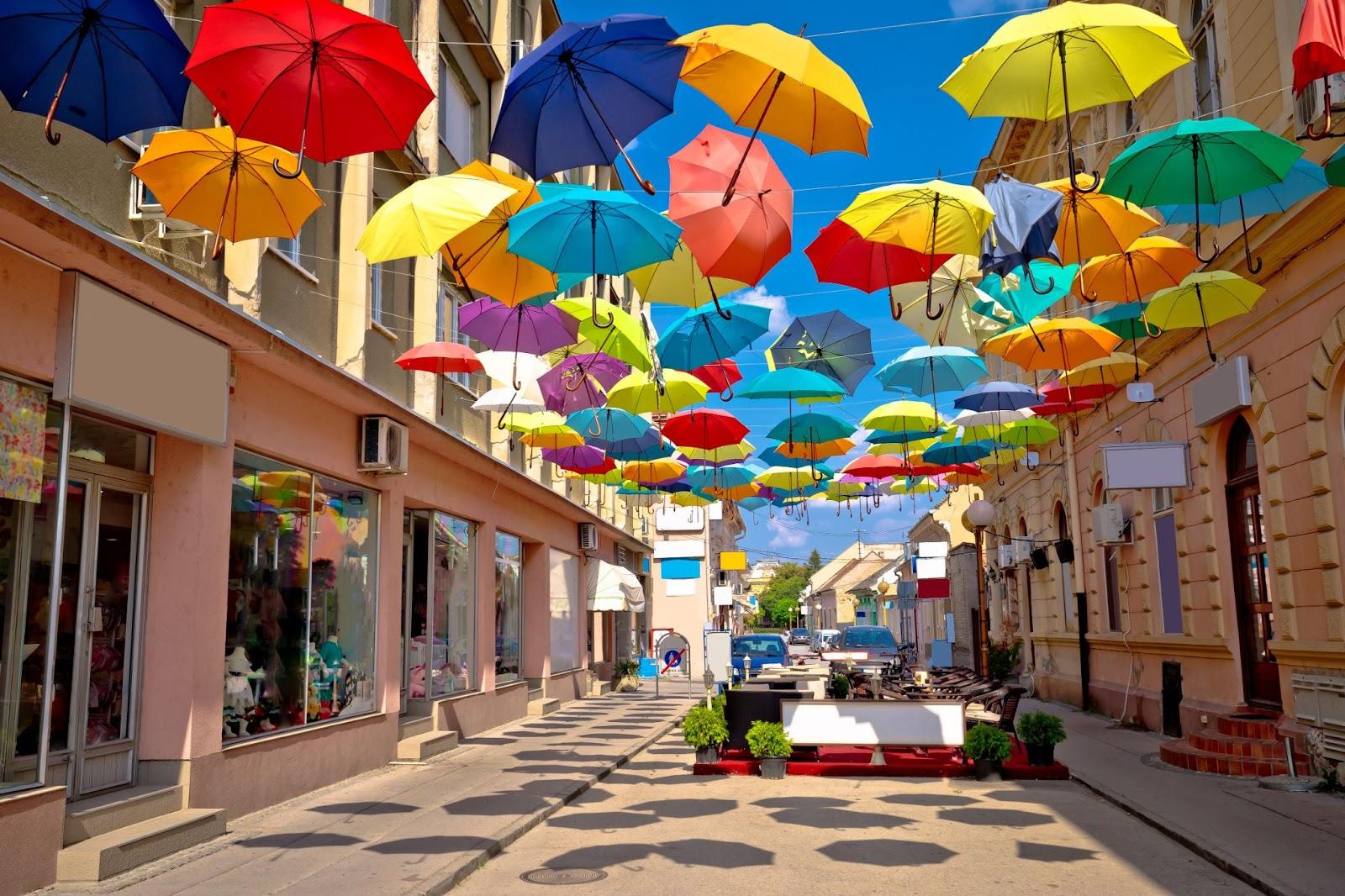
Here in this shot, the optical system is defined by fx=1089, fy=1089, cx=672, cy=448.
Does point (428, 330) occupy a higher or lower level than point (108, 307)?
higher

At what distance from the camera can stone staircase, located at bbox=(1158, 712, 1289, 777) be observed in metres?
13.0

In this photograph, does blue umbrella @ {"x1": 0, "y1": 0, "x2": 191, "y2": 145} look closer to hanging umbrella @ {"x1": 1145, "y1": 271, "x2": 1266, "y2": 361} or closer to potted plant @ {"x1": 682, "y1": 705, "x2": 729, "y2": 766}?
potted plant @ {"x1": 682, "y1": 705, "x2": 729, "y2": 766}

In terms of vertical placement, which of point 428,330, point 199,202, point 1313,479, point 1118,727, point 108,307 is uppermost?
point 428,330

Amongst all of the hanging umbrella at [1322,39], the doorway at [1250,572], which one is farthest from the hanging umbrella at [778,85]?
the doorway at [1250,572]

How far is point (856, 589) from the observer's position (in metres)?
95.9

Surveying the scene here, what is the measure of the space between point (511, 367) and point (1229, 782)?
32.4 feet

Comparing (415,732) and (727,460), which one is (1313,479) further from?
(415,732)

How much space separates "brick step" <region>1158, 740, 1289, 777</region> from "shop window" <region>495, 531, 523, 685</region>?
12028mm

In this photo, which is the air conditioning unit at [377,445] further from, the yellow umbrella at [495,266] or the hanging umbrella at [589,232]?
the hanging umbrella at [589,232]

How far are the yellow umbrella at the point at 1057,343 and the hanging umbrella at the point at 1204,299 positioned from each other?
1.03 m

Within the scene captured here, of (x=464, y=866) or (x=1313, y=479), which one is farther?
(x=1313, y=479)

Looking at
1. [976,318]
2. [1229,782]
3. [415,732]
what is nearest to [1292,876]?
[1229,782]

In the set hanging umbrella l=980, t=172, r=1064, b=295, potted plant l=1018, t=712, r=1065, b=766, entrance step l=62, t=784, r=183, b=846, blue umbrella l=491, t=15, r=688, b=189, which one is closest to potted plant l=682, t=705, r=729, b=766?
A: potted plant l=1018, t=712, r=1065, b=766

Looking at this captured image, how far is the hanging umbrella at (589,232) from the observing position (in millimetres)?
9238
